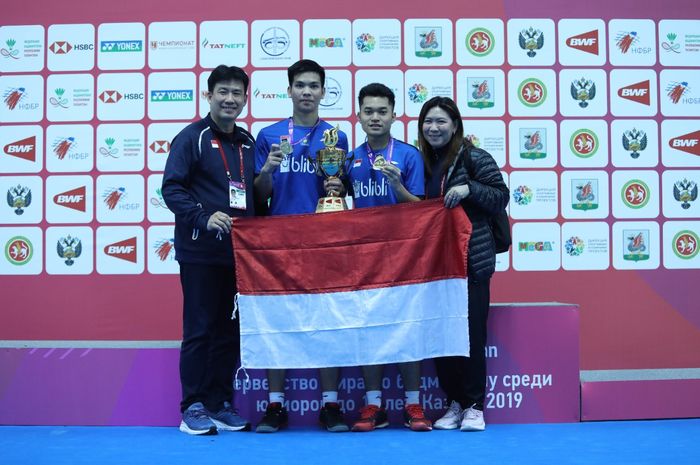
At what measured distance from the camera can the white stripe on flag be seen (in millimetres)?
2891

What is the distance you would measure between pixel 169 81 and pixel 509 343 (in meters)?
2.72

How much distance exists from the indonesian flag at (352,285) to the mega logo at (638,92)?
215 cm

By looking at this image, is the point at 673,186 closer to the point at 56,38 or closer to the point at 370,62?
the point at 370,62

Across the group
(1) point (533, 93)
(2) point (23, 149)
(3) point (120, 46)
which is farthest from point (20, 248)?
(1) point (533, 93)

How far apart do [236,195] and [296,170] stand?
29 centimetres

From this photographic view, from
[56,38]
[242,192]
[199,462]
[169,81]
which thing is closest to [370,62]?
[169,81]

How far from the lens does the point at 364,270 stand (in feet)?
9.62

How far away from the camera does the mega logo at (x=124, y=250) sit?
14.1ft

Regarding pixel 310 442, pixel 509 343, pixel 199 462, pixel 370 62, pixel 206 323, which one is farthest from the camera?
pixel 370 62

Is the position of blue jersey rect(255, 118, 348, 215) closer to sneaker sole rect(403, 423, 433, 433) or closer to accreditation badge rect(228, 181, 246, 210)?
accreditation badge rect(228, 181, 246, 210)

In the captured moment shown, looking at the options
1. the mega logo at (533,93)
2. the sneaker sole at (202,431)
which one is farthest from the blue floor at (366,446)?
the mega logo at (533,93)

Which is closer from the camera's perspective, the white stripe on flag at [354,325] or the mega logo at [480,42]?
the white stripe on flag at [354,325]

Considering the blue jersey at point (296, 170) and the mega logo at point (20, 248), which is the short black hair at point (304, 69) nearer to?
the blue jersey at point (296, 170)

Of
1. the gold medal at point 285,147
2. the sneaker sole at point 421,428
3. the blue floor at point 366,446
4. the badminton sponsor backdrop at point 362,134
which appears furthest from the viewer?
the badminton sponsor backdrop at point 362,134
